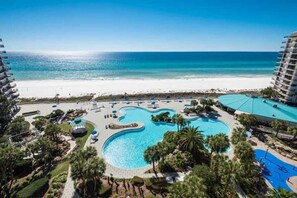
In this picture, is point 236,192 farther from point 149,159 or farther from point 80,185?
point 80,185

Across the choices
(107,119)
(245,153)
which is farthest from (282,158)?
(107,119)

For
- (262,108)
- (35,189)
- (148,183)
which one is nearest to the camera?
(35,189)

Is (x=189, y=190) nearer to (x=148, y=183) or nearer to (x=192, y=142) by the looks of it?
(x=148, y=183)

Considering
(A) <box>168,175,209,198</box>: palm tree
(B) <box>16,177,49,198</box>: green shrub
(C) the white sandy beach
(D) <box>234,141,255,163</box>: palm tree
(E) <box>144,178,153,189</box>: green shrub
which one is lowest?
(C) the white sandy beach

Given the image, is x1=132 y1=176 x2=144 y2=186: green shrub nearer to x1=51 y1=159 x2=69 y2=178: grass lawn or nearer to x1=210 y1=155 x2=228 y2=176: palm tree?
x1=210 y1=155 x2=228 y2=176: palm tree

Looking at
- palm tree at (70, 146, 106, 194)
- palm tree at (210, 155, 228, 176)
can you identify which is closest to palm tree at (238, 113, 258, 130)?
palm tree at (210, 155, 228, 176)

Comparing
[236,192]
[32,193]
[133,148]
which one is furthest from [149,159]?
[32,193]
